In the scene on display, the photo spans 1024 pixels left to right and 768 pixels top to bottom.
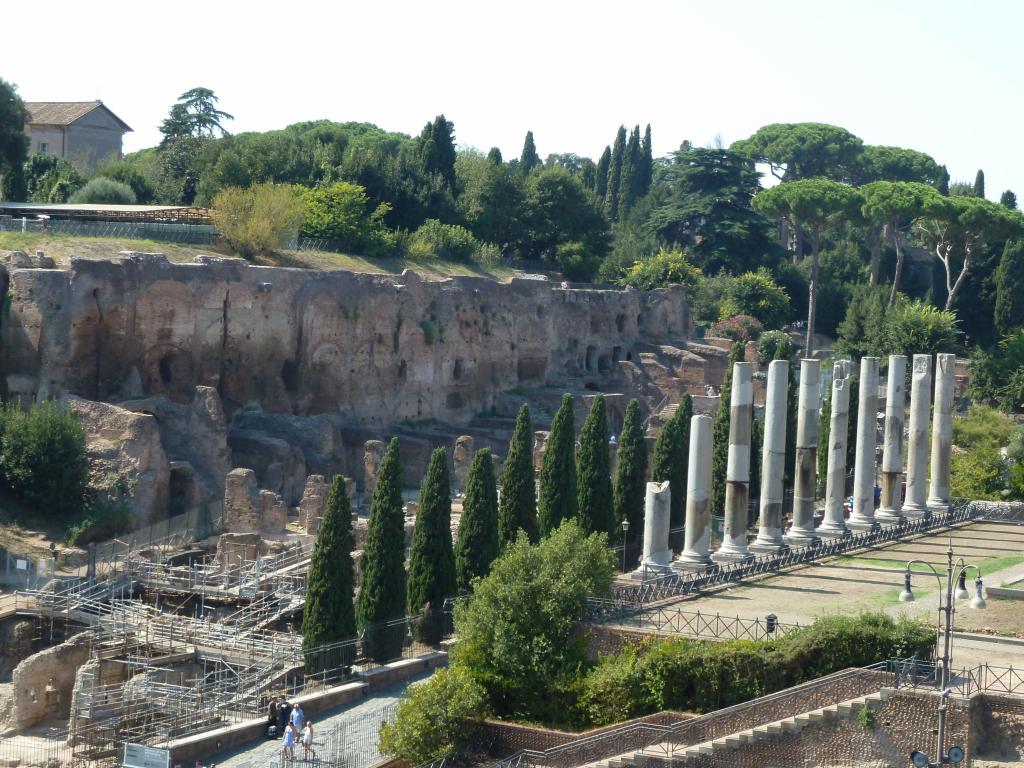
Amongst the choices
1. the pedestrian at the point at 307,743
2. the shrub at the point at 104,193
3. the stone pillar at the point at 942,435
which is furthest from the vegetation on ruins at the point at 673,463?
the shrub at the point at 104,193

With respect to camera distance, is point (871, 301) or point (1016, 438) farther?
point (871, 301)

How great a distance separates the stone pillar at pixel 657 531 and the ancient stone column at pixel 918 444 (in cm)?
914

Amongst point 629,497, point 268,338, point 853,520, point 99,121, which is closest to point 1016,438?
point 853,520

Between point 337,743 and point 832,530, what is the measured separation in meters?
14.0

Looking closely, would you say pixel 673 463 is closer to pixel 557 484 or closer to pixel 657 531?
pixel 557 484

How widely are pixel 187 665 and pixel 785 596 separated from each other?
32.3ft

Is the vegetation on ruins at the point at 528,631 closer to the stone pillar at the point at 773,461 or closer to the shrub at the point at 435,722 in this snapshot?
the shrub at the point at 435,722

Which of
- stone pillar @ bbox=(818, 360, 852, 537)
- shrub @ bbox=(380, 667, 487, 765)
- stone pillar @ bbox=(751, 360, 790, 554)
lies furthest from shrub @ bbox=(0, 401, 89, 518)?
stone pillar @ bbox=(818, 360, 852, 537)

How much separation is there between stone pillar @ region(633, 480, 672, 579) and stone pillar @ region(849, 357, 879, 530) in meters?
7.13

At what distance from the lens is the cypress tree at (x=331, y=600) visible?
92.5 feet

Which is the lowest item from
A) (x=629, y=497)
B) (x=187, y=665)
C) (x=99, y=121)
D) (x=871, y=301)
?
(x=187, y=665)

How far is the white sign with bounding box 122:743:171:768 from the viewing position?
23.9 m

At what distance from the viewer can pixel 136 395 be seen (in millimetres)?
42062

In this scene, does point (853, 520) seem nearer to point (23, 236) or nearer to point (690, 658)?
Result: point (690, 658)
